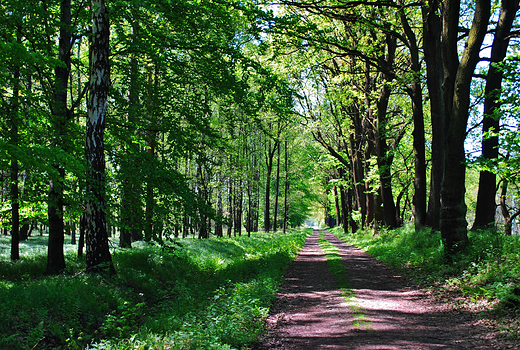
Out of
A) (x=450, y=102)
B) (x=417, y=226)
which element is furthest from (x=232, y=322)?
(x=417, y=226)

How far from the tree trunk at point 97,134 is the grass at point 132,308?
613mm

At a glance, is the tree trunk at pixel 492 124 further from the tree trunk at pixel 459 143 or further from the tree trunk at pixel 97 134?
the tree trunk at pixel 97 134

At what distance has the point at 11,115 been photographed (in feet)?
23.0

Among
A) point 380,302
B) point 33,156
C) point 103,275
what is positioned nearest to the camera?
point 33,156

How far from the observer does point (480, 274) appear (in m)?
6.90

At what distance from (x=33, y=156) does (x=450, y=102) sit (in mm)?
11037

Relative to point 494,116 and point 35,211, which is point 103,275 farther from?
point 494,116

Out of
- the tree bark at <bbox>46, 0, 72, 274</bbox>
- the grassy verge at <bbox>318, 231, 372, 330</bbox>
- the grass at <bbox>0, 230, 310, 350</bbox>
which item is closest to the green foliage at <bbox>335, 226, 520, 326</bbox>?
the grassy verge at <bbox>318, 231, 372, 330</bbox>

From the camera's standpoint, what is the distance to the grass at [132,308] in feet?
15.9

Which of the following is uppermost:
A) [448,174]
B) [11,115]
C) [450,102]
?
[450,102]

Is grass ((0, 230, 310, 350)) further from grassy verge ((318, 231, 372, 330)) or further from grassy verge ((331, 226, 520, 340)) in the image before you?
grassy verge ((331, 226, 520, 340))

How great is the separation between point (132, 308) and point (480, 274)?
6932 mm

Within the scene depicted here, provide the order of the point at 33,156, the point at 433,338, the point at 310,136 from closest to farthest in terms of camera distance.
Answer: the point at 433,338 < the point at 33,156 < the point at 310,136

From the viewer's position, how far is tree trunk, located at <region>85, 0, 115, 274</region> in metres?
7.74
